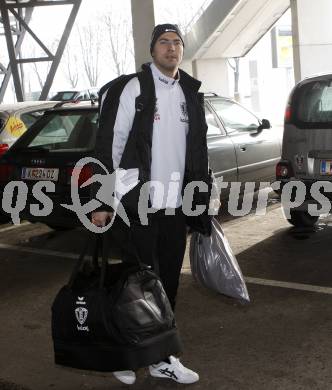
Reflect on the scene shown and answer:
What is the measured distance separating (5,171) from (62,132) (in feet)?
2.43

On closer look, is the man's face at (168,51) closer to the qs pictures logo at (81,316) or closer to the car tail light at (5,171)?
the qs pictures logo at (81,316)

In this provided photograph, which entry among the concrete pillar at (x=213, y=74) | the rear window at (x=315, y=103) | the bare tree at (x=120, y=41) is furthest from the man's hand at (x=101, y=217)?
the bare tree at (x=120, y=41)

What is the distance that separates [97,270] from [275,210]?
5.44m

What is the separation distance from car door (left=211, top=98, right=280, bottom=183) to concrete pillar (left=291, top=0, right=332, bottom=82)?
880cm

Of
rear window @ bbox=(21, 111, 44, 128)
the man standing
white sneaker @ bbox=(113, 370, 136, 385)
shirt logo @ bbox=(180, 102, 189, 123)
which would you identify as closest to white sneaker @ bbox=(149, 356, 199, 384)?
the man standing

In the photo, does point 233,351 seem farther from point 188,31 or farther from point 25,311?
point 188,31

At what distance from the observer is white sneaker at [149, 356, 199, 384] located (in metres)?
3.59

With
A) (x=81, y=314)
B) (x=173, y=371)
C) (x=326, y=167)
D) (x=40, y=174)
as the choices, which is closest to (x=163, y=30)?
(x=81, y=314)

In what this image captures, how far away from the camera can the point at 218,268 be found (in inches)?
147

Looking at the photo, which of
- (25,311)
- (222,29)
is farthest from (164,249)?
(222,29)

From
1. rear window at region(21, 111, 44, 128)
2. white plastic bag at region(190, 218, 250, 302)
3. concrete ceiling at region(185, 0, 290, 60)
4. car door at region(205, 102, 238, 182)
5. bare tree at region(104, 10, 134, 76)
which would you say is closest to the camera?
white plastic bag at region(190, 218, 250, 302)

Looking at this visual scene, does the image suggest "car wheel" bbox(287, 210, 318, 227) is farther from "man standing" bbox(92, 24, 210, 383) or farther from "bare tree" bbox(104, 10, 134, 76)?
"bare tree" bbox(104, 10, 134, 76)

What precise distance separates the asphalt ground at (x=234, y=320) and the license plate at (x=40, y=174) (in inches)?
33.8

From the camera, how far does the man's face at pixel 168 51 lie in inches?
135
